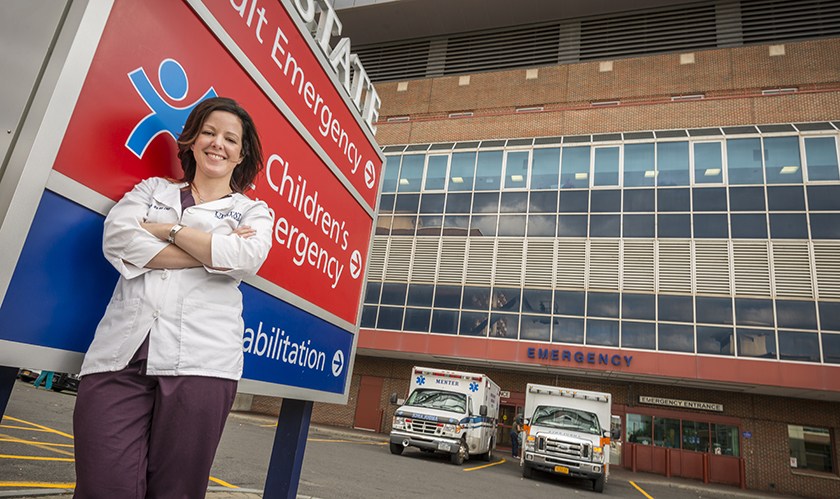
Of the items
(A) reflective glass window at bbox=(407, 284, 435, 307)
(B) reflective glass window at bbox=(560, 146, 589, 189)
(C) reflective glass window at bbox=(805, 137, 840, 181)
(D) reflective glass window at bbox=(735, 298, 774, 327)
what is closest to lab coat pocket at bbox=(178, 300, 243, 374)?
(D) reflective glass window at bbox=(735, 298, 774, 327)

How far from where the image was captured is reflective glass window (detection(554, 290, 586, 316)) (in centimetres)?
2245

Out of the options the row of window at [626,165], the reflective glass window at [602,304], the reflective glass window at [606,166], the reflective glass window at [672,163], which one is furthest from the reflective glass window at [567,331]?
the reflective glass window at [672,163]

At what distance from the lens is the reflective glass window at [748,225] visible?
69.1 feet

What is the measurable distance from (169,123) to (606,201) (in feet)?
77.9

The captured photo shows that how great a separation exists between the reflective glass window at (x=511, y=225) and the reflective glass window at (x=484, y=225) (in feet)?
1.10

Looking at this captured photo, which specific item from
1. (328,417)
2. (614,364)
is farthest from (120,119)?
(328,417)

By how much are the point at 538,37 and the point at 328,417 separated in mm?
25034

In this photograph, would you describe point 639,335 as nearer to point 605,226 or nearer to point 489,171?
point 605,226

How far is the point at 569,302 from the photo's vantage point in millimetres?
22609

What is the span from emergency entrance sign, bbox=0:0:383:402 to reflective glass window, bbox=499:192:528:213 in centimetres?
2165

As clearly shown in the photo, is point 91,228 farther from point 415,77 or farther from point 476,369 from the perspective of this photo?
point 415,77

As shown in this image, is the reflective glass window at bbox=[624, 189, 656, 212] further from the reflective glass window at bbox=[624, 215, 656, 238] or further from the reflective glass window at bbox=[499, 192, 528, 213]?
the reflective glass window at bbox=[499, 192, 528, 213]

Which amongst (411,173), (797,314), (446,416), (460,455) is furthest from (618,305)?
(411,173)

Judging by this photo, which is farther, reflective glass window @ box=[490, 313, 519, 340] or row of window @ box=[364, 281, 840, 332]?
reflective glass window @ box=[490, 313, 519, 340]
